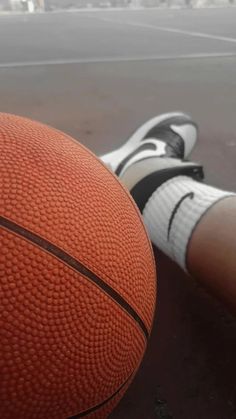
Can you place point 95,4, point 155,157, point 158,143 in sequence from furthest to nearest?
1. point 95,4
2. point 158,143
3. point 155,157

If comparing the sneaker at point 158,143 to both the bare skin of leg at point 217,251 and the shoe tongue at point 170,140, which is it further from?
the bare skin of leg at point 217,251

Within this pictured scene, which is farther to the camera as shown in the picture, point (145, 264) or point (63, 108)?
point (63, 108)

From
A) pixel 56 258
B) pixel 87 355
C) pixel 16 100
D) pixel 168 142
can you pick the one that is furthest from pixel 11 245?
pixel 16 100

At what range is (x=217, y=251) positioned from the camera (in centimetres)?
98

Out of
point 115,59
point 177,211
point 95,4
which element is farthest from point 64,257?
point 95,4

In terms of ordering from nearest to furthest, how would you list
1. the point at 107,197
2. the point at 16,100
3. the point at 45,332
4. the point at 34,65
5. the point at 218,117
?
the point at 45,332, the point at 107,197, the point at 218,117, the point at 16,100, the point at 34,65

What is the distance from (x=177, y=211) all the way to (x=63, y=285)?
0.56 meters

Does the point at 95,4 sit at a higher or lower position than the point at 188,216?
lower

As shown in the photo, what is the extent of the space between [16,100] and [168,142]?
1.44 meters

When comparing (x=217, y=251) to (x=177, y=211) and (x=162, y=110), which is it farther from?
(x=162, y=110)

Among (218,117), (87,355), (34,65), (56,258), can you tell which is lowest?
(34,65)

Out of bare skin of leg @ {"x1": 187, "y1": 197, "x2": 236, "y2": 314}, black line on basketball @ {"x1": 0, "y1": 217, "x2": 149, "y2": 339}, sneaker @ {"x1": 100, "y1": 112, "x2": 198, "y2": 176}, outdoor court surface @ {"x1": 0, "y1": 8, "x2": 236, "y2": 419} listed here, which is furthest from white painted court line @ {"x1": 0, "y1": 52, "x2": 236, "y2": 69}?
black line on basketball @ {"x1": 0, "y1": 217, "x2": 149, "y2": 339}

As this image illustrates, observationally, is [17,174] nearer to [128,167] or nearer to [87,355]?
[87,355]

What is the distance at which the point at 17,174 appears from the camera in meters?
0.67
